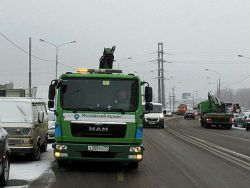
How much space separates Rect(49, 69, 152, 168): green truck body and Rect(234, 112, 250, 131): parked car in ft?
102

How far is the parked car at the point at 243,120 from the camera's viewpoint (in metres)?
42.3

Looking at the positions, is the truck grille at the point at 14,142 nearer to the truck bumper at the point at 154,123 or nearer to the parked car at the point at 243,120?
the truck bumper at the point at 154,123

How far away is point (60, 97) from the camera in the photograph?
41.5 feet

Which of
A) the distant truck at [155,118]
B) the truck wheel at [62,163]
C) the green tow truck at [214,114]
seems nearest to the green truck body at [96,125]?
the truck wheel at [62,163]

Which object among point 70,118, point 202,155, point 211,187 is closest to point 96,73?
point 70,118

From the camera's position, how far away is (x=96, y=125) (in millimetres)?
12344

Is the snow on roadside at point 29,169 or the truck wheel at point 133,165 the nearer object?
the snow on roadside at point 29,169

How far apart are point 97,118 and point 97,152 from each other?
83 centimetres

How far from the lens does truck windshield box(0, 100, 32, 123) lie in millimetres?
14281

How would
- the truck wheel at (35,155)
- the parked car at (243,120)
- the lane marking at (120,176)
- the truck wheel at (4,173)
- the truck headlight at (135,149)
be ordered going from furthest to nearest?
the parked car at (243,120) < the truck wheel at (35,155) < the truck headlight at (135,149) < the lane marking at (120,176) < the truck wheel at (4,173)

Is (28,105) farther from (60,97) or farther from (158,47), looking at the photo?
(158,47)

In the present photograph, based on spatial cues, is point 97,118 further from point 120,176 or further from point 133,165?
point 133,165

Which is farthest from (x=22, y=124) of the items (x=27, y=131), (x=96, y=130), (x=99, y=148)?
(x=99, y=148)

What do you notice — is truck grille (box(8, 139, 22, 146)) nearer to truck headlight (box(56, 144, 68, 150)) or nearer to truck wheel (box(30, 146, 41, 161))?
truck wheel (box(30, 146, 41, 161))
